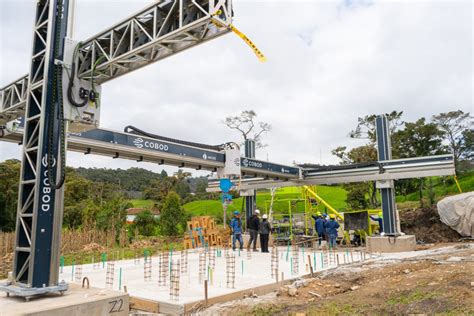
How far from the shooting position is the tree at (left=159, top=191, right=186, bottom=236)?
28938 millimetres

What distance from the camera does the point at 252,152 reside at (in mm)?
20672

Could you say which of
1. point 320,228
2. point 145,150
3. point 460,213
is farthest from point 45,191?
point 460,213

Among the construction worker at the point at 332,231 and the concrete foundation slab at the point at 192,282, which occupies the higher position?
the construction worker at the point at 332,231

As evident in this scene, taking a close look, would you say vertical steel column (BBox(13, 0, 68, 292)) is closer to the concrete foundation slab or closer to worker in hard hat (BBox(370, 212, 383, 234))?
the concrete foundation slab

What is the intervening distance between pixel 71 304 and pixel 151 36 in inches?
181

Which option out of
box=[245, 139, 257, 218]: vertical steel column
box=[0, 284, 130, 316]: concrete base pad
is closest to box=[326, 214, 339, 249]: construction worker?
box=[245, 139, 257, 218]: vertical steel column

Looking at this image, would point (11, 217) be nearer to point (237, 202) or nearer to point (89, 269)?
point (89, 269)

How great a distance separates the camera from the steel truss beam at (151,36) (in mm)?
6253

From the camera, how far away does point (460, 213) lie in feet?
63.8

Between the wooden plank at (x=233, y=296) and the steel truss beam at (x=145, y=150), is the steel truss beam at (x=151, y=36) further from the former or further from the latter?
the wooden plank at (x=233, y=296)

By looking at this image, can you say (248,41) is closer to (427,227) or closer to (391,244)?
(391,244)

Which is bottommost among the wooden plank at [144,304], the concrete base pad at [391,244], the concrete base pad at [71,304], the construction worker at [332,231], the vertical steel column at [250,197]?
the wooden plank at [144,304]

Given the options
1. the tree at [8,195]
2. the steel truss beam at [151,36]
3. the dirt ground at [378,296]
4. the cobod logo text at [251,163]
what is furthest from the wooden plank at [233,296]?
the tree at [8,195]

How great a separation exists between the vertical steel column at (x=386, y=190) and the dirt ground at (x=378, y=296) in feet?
22.5
